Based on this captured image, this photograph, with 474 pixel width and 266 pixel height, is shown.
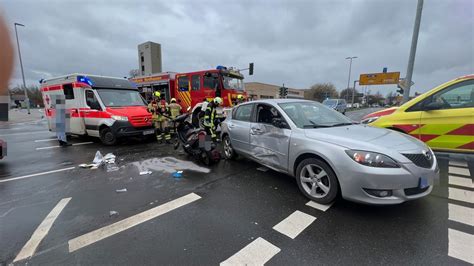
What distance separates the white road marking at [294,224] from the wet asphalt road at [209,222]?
7 cm

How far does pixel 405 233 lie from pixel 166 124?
25.9ft

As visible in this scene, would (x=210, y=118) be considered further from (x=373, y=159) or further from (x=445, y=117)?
(x=445, y=117)

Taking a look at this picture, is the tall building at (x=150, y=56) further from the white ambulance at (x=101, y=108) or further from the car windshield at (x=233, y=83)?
the white ambulance at (x=101, y=108)

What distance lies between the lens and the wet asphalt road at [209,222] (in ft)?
7.75

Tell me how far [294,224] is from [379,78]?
45.8 metres

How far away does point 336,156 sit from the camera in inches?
120

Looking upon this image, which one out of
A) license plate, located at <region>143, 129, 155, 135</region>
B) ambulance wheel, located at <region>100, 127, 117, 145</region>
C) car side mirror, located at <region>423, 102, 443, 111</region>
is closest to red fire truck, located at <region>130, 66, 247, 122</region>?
license plate, located at <region>143, 129, 155, 135</region>

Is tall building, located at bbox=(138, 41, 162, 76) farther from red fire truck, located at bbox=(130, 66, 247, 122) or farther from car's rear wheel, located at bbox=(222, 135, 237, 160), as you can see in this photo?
car's rear wheel, located at bbox=(222, 135, 237, 160)

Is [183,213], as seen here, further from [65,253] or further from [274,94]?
[274,94]

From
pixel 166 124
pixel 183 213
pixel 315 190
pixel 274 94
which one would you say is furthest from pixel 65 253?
pixel 274 94

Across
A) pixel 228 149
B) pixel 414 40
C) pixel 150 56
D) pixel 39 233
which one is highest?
pixel 150 56

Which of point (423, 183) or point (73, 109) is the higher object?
point (73, 109)

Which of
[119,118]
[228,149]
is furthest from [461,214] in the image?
[119,118]

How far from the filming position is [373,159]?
2859 mm
